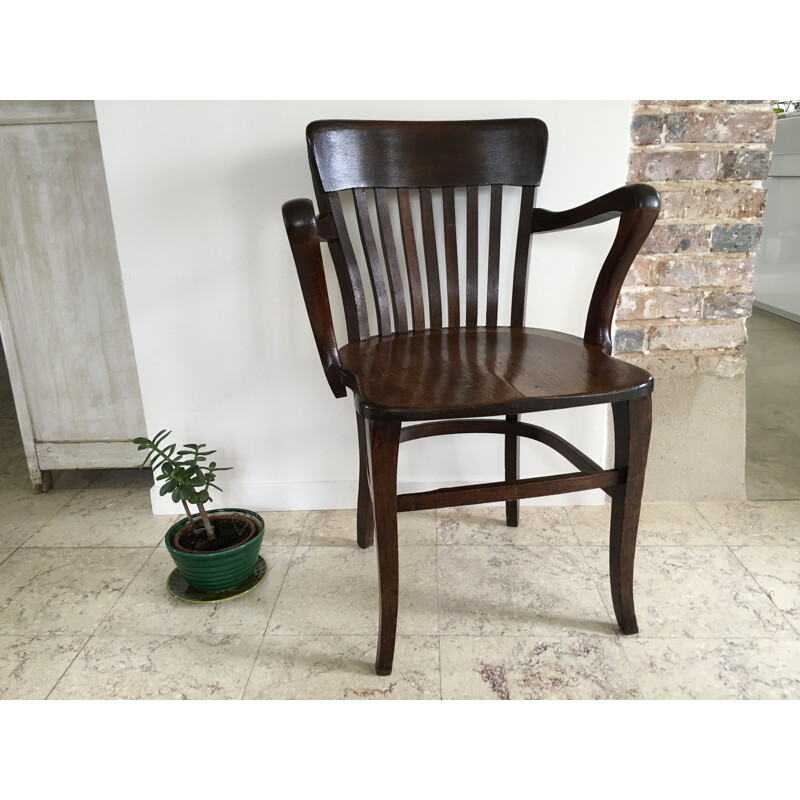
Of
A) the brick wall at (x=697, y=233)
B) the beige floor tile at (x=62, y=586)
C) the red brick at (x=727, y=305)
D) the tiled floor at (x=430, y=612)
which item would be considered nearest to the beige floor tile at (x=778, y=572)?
the tiled floor at (x=430, y=612)

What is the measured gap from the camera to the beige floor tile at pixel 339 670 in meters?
1.04

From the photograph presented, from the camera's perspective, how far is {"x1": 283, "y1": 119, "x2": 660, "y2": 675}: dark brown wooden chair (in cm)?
97

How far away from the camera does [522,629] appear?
3.85ft

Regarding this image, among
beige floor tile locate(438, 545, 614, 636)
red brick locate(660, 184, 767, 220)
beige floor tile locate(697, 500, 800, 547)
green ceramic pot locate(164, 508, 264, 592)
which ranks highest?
red brick locate(660, 184, 767, 220)

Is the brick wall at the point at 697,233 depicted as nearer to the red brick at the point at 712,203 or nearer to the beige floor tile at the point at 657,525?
the red brick at the point at 712,203

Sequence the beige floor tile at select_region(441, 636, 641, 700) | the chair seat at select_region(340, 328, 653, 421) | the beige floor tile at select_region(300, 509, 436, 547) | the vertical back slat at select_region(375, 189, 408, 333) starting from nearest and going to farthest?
the chair seat at select_region(340, 328, 653, 421) < the beige floor tile at select_region(441, 636, 641, 700) < the vertical back slat at select_region(375, 189, 408, 333) < the beige floor tile at select_region(300, 509, 436, 547)

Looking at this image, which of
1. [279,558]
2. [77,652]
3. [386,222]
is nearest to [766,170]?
[386,222]

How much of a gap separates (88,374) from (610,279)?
1.33 meters

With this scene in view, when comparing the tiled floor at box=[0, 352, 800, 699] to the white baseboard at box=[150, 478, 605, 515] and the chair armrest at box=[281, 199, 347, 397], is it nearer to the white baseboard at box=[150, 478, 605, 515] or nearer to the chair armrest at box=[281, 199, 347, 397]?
the white baseboard at box=[150, 478, 605, 515]

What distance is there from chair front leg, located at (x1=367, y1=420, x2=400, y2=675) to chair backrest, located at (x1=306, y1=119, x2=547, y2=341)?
0.36 metres

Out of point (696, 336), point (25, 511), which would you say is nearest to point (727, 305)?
point (696, 336)

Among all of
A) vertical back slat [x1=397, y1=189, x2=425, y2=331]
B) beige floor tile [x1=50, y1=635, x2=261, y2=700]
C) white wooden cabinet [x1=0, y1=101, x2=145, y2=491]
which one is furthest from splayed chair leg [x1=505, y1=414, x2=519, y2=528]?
white wooden cabinet [x1=0, y1=101, x2=145, y2=491]

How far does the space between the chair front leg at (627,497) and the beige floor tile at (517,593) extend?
0.26ft

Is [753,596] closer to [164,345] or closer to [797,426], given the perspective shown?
[797,426]
